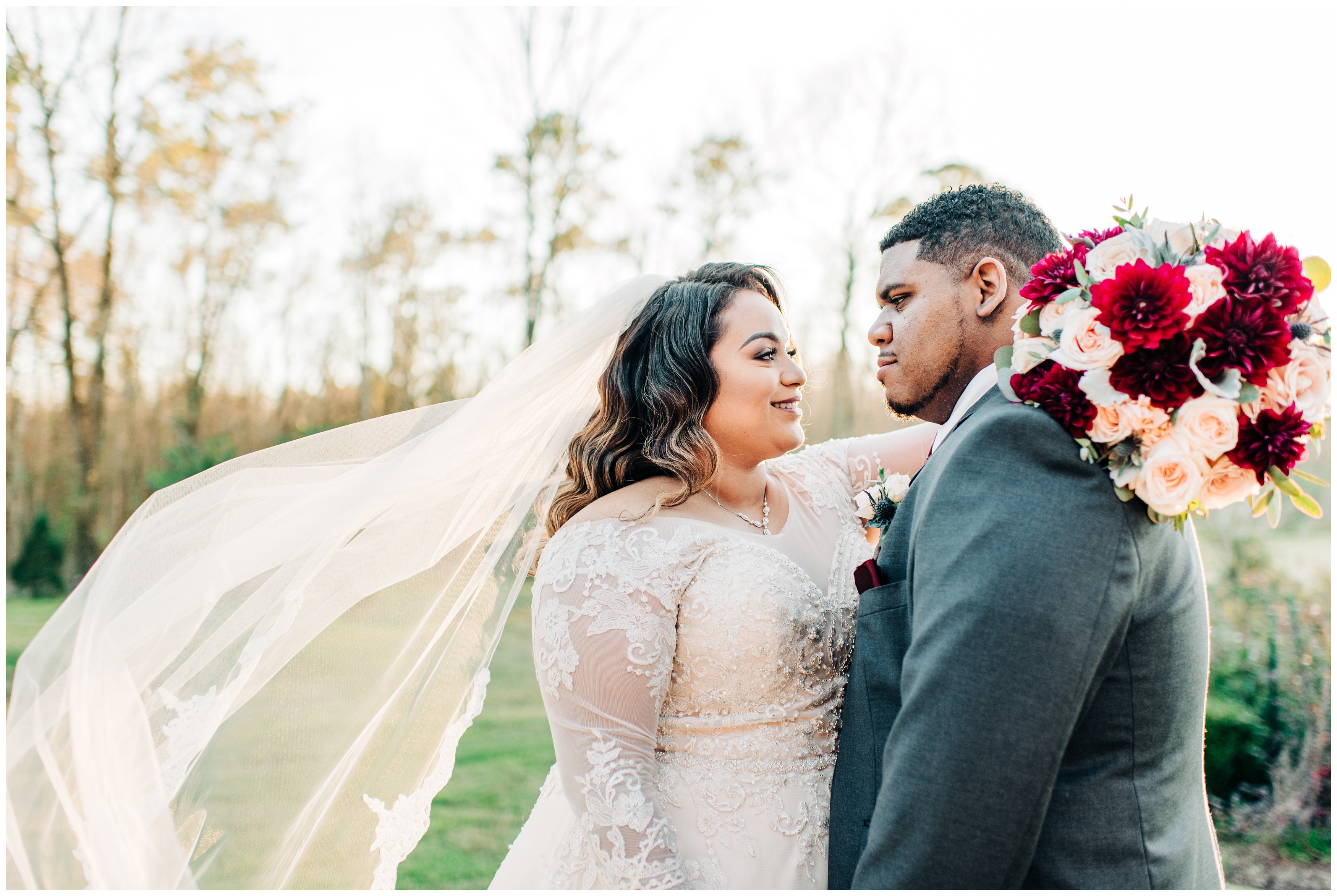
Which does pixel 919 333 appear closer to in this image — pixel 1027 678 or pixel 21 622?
pixel 1027 678

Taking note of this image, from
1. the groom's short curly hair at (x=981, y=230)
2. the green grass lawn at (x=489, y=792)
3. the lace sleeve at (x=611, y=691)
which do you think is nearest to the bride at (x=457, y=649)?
the lace sleeve at (x=611, y=691)

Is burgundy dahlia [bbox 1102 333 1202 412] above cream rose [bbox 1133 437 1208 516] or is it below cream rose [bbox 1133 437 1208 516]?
above

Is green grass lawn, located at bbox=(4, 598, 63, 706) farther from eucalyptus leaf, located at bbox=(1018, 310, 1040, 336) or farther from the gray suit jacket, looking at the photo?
eucalyptus leaf, located at bbox=(1018, 310, 1040, 336)

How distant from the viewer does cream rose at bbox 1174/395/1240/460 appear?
1563 mm

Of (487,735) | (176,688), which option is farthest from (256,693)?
(487,735)

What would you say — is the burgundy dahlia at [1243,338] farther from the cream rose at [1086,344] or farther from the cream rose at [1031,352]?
the cream rose at [1031,352]

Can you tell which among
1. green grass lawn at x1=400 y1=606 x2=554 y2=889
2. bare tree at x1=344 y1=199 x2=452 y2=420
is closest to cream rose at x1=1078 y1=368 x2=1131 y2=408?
green grass lawn at x1=400 y1=606 x2=554 y2=889

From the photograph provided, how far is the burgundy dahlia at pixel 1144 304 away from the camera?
1.58 metres

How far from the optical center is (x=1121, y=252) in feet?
5.65

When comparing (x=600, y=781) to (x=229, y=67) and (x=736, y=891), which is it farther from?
(x=229, y=67)

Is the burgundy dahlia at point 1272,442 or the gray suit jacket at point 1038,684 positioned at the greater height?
the burgundy dahlia at point 1272,442

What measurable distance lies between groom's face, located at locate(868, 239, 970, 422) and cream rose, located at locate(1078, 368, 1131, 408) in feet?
2.36

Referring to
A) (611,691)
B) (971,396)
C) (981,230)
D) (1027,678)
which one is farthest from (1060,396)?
(611,691)

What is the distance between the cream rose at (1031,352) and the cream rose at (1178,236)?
30cm
